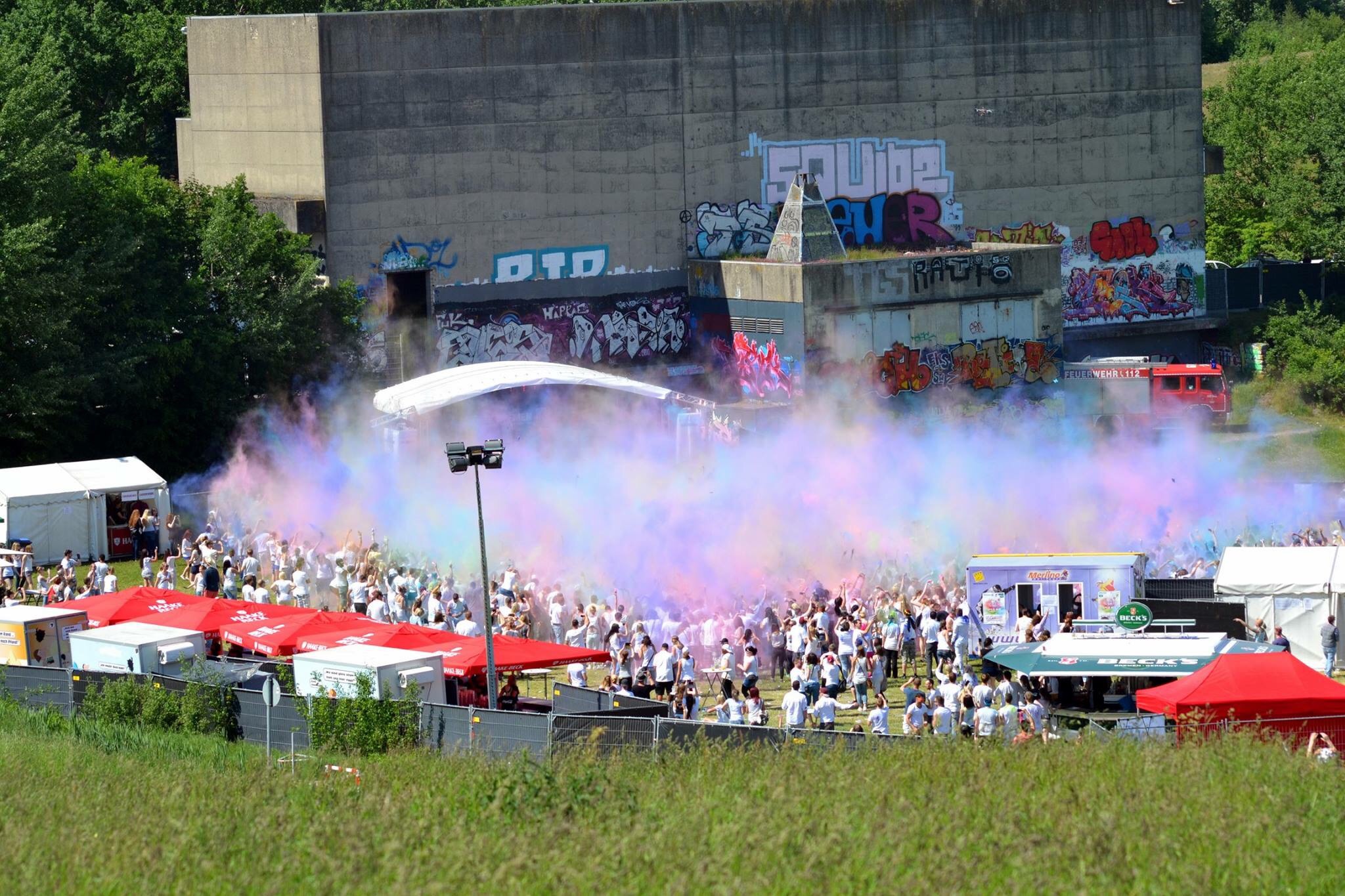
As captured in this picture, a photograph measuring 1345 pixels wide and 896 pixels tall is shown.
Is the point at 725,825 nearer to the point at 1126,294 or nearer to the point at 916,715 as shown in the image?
the point at 916,715

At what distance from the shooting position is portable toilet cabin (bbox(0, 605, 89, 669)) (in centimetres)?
2719

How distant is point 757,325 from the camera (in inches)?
2053

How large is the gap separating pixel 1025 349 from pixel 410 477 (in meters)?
19.8

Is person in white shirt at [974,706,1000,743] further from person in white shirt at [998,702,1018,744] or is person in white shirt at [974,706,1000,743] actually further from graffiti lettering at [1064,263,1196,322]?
graffiti lettering at [1064,263,1196,322]

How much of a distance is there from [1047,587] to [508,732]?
10.0 metres

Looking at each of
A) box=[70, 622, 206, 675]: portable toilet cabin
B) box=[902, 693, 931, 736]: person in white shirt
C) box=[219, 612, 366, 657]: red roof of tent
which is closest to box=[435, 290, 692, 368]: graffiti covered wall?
box=[219, 612, 366, 657]: red roof of tent

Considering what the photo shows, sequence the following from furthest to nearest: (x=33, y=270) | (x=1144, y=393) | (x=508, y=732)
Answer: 1. (x=1144, y=393)
2. (x=33, y=270)
3. (x=508, y=732)

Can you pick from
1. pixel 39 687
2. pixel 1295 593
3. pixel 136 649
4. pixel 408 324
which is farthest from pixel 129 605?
pixel 408 324

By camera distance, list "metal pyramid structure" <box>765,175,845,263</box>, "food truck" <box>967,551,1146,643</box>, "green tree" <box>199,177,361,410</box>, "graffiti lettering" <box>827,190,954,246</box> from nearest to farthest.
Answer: "food truck" <box>967,551,1146,643</box>
"green tree" <box>199,177,361,410</box>
"metal pyramid structure" <box>765,175,845,263</box>
"graffiti lettering" <box>827,190,954,246</box>

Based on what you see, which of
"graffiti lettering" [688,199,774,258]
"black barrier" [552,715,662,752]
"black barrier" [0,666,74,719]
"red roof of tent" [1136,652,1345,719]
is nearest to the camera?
"black barrier" [552,715,662,752]

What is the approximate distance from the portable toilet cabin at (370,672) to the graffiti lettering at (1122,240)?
136 ft

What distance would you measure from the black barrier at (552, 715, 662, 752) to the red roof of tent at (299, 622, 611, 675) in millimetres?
3613

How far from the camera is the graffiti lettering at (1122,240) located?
60.8 metres

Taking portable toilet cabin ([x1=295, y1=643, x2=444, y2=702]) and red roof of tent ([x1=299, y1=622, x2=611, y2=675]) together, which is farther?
red roof of tent ([x1=299, y1=622, x2=611, y2=675])
